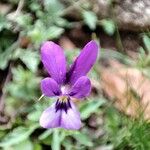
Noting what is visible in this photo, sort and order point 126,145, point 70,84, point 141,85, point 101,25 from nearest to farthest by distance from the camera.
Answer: point 70,84
point 126,145
point 141,85
point 101,25

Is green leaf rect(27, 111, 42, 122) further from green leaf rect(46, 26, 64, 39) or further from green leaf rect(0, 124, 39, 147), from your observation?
green leaf rect(46, 26, 64, 39)

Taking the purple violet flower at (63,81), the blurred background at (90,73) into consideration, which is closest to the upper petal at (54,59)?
the purple violet flower at (63,81)

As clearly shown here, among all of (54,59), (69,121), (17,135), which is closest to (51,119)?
(69,121)

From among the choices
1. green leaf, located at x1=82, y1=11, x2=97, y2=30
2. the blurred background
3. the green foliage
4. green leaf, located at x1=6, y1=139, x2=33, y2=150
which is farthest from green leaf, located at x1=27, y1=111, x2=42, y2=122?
green leaf, located at x1=82, y1=11, x2=97, y2=30

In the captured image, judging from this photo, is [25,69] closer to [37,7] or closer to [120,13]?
[37,7]

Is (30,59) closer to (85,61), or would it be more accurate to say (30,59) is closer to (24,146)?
(24,146)

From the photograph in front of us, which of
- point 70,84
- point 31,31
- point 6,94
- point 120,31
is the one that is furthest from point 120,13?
point 70,84

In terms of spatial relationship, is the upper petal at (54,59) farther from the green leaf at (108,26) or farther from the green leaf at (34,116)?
the green leaf at (108,26)
